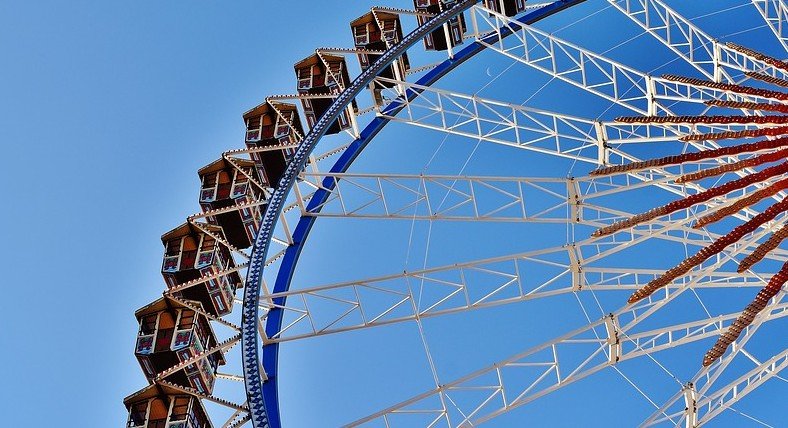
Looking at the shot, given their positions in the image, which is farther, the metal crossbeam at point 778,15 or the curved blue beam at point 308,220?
the metal crossbeam at point 778,15

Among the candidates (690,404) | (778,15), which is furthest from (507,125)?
(690,404)

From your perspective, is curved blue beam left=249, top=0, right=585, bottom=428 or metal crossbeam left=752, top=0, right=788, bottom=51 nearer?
curved blue beam left=249, top=0, right=585, bottom=428

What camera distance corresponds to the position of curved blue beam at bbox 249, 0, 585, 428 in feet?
67.4

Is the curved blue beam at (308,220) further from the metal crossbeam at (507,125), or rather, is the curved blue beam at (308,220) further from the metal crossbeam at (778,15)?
the metal crossbeam at (778,15)

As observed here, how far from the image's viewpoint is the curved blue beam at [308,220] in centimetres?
2055

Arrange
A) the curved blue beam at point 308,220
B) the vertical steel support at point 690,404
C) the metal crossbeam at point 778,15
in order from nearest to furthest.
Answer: the vertical steel support at point 690,404, the curved blue beam at point 308,220, the metal crossbeam at point 778,15

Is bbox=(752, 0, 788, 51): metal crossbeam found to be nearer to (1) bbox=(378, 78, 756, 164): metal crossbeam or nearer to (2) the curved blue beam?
(1) bbox=(378, 78, 756, 164): metal crossbeam

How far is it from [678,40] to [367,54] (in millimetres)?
18132

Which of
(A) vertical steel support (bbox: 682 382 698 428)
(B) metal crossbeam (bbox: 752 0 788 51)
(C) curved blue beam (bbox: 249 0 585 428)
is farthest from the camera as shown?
(B) metal crossbeam (bbox: 752 0 788 51)

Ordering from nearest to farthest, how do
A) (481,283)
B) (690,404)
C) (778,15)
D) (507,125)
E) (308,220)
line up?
(690,404) < (778,15) < (308,220) < (507,125) < (481,283)

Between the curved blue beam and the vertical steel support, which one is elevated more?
the curved blue beam

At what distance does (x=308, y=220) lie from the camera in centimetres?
2542

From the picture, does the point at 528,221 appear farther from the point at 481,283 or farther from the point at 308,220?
the point at 481,283

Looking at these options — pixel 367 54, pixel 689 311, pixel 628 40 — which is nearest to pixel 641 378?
pixel 689 311
